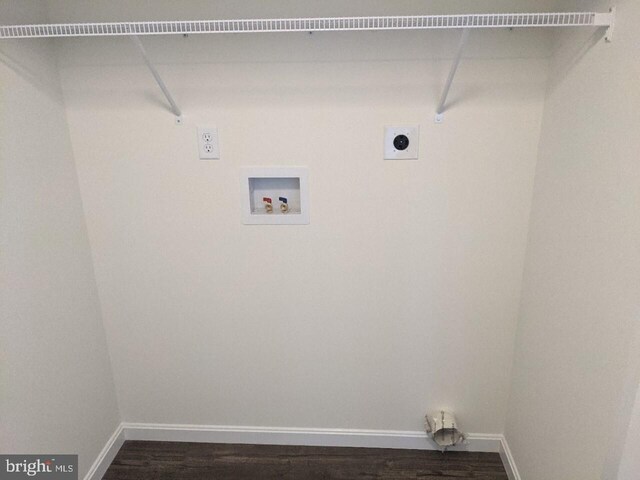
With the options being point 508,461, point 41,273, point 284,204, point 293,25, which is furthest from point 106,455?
point 293,25

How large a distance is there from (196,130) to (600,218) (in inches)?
54.6

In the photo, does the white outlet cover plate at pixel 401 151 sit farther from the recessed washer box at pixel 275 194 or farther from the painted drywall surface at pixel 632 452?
the painted drywall surface at pixel 632 452

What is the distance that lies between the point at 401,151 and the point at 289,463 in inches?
59.8

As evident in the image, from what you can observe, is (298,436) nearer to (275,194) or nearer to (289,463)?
Result: (289,463)

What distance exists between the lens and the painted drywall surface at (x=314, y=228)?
1392 mm

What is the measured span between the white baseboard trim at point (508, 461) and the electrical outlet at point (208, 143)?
72.2 inches

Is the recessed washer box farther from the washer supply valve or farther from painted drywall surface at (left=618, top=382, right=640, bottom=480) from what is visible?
painted drywall surface at (left=618, top=382, right=640, bottom=480)

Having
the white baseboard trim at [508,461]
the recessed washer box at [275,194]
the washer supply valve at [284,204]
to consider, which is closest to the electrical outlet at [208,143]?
the recessed washer box at [275,194]

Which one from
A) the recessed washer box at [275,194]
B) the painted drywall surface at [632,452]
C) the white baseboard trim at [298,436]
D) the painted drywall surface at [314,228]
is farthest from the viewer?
the white baseboard trim at [298,436]

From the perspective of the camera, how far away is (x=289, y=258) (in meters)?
1.61

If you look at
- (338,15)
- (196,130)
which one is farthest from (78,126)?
(338,15)

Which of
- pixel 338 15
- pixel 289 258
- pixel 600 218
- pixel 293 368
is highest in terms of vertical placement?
pixel 338 15

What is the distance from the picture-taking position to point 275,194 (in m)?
1.58

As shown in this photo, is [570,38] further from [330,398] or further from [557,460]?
[330,398]
